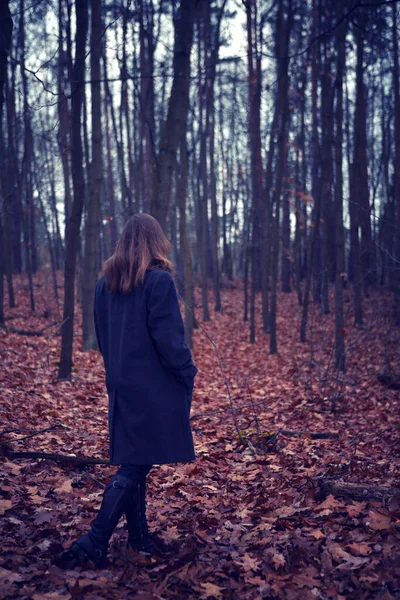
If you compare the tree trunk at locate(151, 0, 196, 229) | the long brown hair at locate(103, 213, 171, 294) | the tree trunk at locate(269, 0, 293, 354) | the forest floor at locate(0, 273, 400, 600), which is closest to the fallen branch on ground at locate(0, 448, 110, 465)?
the forest floor at locate(0, 273, 400, 600)

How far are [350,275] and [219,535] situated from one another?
20.9 m

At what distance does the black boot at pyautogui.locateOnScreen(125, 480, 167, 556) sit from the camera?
3.37 meters

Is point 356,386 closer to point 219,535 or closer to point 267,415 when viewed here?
point 267,415

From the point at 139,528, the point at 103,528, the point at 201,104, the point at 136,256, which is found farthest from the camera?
the point at 201,104

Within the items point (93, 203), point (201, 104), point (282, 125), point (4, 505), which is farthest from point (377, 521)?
point (201, 104)

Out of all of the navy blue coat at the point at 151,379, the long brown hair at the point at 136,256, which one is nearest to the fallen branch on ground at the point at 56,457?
the navy blue coat at the point at 151,379

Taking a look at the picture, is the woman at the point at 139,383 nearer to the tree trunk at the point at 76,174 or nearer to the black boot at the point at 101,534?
the black boot at the point at 101,534

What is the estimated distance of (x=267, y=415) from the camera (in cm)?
763

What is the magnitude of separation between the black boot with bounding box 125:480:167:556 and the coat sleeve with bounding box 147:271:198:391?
2.78ft

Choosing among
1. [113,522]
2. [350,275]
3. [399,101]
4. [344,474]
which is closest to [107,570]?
[113,522]

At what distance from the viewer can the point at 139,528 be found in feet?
11.2

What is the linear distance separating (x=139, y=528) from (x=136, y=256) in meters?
1.80

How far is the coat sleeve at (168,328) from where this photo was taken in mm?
3145

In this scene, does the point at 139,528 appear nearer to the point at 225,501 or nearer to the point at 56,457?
the point at 225,501
